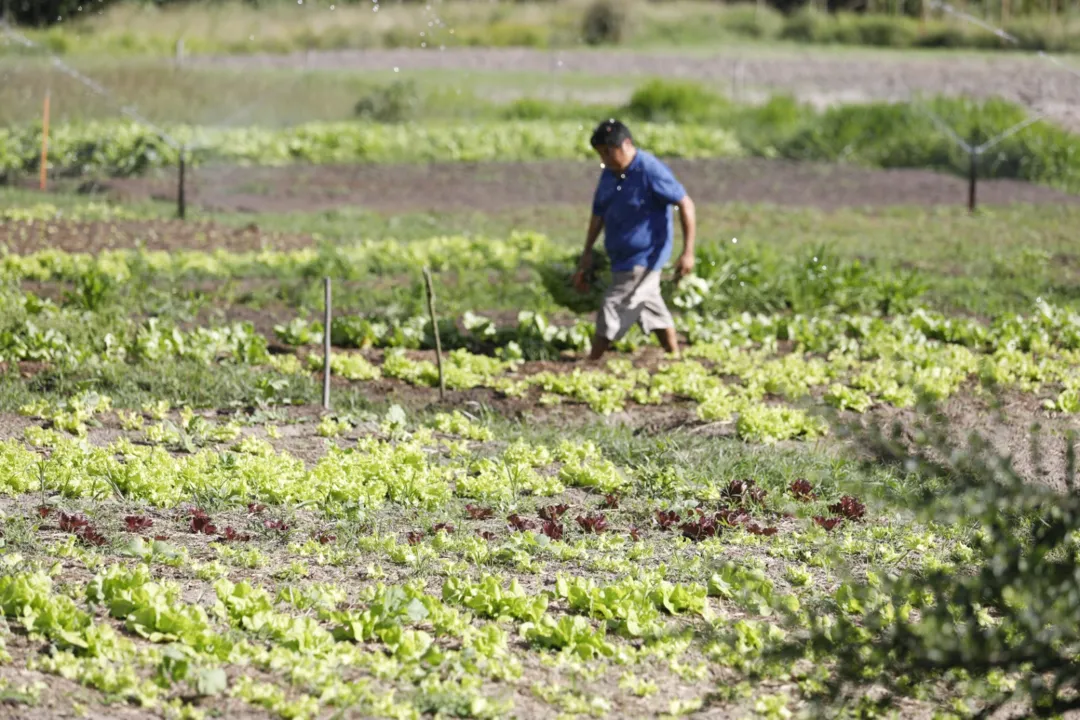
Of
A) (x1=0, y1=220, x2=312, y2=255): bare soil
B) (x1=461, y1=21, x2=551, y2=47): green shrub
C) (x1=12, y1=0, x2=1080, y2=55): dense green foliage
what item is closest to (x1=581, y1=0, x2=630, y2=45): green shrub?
(x1=12, y1=0, x2=1080, y2=55): dense green foliage

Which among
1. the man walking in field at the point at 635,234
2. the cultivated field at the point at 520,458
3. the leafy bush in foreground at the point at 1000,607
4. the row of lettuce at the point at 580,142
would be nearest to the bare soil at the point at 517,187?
the cultivated field at the point at 520,458

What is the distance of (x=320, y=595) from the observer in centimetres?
553

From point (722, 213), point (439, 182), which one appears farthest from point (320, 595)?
point (439, 182)

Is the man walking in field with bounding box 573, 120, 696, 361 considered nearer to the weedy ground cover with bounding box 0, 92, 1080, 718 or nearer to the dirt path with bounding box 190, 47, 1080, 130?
the weedy ground cover with bounding box 0, 92, 1080, 718

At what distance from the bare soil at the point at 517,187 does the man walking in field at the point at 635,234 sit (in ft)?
26.6

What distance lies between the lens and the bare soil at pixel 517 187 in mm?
18797

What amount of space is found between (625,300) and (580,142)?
1302cm

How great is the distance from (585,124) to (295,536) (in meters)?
18.9

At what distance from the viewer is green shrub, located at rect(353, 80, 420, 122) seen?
26875 millimetres

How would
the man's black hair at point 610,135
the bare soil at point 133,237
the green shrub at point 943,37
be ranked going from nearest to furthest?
the man's black hair at point 610,135
the bare soil at point 133,237
the green shrub at point 943,37

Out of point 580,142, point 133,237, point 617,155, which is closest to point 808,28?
point 580,142

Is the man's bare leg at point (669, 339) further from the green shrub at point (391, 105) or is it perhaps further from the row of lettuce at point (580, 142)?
the green shrub at point (391, 105)

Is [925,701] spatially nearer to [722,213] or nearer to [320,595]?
[320,595]

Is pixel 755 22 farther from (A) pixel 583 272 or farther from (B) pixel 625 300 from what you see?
(B) pixel 625 300
